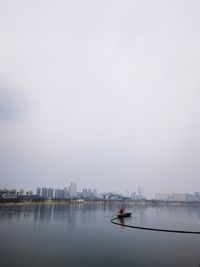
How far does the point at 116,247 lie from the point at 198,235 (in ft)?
56.8

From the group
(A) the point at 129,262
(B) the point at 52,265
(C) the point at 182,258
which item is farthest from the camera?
(C) the point at 182,258

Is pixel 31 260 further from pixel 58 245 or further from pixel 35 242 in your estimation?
pixel 35 242

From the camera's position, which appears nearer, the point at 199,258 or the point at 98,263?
the point at 98,263

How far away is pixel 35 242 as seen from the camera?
24.1m

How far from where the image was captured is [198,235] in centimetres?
3219

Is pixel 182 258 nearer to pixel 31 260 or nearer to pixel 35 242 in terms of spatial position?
pixel 31 260

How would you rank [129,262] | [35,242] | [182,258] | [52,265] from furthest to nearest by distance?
[35,242]
[182,258]
[129,262]
[52,265]

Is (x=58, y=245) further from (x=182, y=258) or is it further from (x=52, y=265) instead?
(x=182, y=258)

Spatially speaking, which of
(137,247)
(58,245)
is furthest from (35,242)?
(137,247)

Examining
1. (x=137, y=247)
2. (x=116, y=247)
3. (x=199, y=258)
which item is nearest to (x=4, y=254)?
(x=116, y=247)

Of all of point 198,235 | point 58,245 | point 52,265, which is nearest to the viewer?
point 52,265

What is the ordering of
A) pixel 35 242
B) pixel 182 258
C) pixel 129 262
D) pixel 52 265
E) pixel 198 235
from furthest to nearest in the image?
pixel 198 235
pixel 35 242
pixel 182 258
pixel 129 262
pixel 52 265

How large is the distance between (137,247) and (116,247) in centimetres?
240

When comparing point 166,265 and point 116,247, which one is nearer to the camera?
point 166,265
